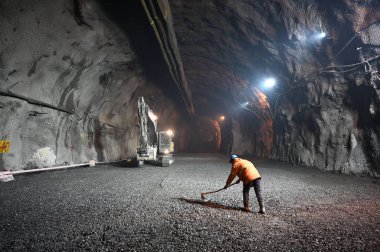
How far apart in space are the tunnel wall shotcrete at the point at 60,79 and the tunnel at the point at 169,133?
0.18 ft

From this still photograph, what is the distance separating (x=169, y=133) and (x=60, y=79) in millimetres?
6962

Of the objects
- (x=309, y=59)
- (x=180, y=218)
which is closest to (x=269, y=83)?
(x=309, y=59)

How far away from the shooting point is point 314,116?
1215 cm

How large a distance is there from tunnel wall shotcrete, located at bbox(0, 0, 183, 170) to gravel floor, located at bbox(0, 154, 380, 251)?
→ 2747mm

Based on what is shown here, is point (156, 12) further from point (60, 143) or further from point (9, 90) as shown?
point (60, 143)

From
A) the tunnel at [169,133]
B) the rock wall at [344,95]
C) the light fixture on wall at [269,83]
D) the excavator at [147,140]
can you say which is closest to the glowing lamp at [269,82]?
the light fixture on wall at [269,83]

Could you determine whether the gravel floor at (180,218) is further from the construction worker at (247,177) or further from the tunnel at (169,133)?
the construction worker at (247,177)

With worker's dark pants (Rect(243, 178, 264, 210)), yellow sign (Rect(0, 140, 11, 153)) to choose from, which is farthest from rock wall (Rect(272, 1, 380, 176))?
yellow sign (Rect(0, 140, 11, 153))

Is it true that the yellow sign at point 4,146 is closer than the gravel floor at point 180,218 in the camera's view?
No

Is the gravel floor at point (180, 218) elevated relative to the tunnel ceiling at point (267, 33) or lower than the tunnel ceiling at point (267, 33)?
lower

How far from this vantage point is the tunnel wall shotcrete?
25.1 ft

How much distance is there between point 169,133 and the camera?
1554 cm

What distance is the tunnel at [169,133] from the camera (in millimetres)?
4051

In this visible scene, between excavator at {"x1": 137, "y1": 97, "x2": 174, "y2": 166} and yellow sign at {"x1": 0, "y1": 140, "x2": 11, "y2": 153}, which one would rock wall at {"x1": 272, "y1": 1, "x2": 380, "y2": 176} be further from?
yellow sign at {"x1": 0, "y1": 140, "x2": 11, "y2": 153}
